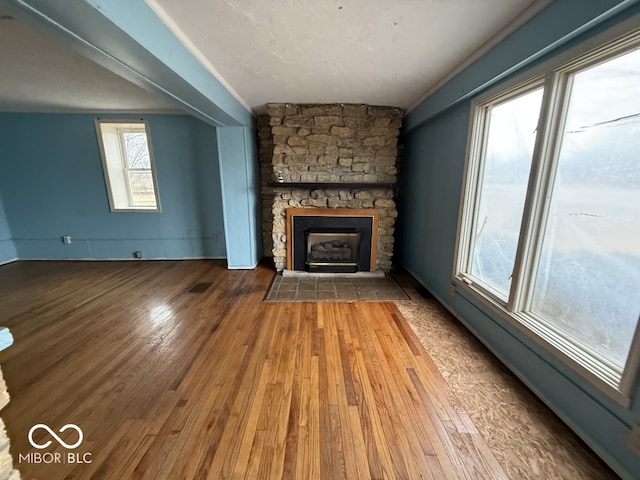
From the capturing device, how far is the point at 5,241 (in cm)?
391

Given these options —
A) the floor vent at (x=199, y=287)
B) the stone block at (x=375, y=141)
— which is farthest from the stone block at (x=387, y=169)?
the floor vent at (x=199, y=287)

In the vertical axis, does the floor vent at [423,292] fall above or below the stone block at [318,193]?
below

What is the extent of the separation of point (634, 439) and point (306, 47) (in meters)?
2.80

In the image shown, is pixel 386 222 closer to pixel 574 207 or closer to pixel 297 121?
pixel 297 121

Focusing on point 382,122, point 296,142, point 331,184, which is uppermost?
point 382,122

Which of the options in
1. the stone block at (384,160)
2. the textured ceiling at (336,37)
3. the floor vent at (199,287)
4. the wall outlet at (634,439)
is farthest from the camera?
the stone block at (384,160)

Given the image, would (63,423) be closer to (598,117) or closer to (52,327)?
(52,327)

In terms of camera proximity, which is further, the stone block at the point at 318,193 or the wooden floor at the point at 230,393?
the stone block at the point at 318,193

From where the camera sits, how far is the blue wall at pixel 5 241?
3.87m

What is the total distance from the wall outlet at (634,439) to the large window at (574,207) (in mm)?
157

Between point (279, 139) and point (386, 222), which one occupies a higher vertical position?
point (279, 139)

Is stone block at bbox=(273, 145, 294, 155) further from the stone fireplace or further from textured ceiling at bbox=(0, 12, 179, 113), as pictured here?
textured ceiling at bbox=(0, 12, 179, 113)

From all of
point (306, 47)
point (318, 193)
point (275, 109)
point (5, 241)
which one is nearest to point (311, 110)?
point (275, 109)

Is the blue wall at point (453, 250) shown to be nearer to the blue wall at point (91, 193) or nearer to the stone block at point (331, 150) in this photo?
the stone block at point (331, 150)
